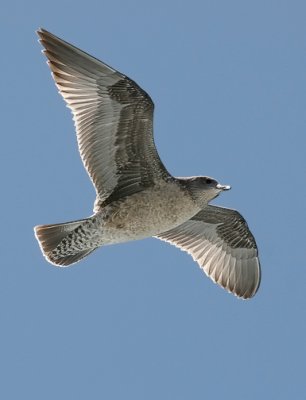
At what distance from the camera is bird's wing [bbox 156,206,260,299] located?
45.1ft

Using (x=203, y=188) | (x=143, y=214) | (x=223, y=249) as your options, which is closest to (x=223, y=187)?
(x=203, y=188)

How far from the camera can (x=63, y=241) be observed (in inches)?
469

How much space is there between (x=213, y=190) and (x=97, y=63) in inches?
76.2

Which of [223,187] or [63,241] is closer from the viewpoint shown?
[63,241]

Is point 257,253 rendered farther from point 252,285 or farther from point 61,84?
point 61,84

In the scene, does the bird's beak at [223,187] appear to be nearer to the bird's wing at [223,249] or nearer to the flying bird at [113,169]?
the flying bird at [113,169]

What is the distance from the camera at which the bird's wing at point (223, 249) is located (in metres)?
13.8

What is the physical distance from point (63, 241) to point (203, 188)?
1.65 metres

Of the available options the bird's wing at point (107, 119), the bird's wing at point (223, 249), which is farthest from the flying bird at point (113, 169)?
the bird's wing at point (223, 249)

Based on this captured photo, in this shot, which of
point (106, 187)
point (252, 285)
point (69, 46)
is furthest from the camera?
point (252, 285)

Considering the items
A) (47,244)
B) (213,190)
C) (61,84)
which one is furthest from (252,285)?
(61,84)

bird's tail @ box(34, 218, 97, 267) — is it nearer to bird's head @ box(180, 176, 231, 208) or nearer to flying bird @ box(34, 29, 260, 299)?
flying bird @ box(34, 29, 260, 299)

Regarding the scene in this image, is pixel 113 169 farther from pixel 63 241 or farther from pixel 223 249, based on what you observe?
pixel 223 249

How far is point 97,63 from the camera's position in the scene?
37.3 feet
